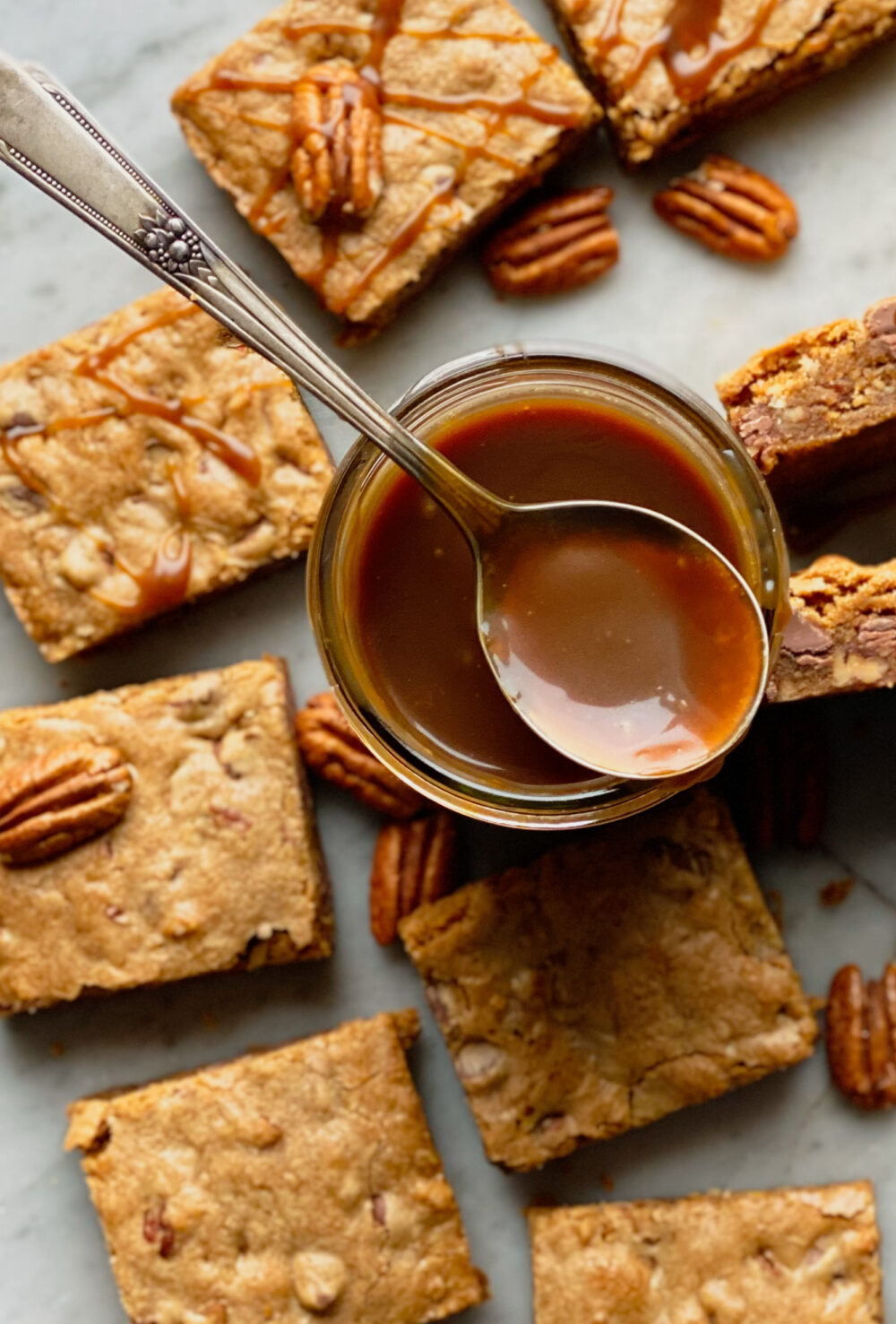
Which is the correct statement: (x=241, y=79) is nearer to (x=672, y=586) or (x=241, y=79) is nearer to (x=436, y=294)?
(x=436, y=294)

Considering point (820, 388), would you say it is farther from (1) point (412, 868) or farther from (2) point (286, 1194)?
(2) point (286, 1194)

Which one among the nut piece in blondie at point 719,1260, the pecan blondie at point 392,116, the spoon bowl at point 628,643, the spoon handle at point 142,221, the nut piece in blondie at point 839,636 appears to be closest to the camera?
the spoon handle at point 142,221

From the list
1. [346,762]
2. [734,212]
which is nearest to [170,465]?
[346,762]

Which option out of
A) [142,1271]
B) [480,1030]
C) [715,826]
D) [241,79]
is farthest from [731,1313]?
[241,79]

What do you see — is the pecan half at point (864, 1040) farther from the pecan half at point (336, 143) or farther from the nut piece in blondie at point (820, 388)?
the pecan half at point (336, 143)

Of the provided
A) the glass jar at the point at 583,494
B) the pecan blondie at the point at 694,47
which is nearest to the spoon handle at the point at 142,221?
the glass jar at the point at 583,494

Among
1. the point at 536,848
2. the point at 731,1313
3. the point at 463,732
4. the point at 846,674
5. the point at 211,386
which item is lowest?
the point at 731,1313
